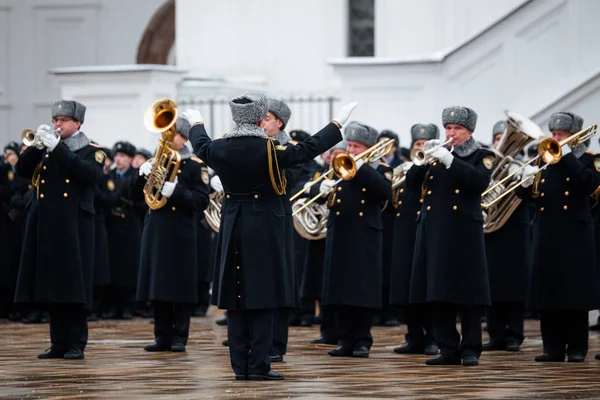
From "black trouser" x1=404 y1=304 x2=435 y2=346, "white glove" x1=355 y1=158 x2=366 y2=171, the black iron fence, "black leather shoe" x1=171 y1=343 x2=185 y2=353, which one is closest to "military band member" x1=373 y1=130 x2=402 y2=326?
"black trouser" x1=404 y1=304 x2=435 y2=346

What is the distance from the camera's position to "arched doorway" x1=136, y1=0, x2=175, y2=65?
26672 millimetres

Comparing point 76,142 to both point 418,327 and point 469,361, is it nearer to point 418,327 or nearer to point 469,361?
point 418,327

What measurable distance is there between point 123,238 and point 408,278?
4.78 m

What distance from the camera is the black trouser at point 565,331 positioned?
38.7ft

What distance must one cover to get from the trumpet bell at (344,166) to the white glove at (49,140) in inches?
84.5

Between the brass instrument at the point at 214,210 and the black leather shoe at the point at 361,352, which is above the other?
the brass instrument at the point at 214,210

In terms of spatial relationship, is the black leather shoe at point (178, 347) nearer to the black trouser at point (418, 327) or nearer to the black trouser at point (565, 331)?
the black trouser at point (418, 327)

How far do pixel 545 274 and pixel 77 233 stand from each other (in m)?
3.53

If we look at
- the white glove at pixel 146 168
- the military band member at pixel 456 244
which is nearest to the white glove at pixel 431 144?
the military band member at pixel 456 244

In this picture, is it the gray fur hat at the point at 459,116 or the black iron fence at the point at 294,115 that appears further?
the black iron fence at the point at 294,115

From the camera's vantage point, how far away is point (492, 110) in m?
18.2

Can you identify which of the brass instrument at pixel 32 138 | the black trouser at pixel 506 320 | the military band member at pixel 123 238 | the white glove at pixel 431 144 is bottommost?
the black trouser at pixel 506 320

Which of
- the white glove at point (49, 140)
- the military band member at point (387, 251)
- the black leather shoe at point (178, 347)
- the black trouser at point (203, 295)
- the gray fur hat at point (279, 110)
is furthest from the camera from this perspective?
the black trouser at point (203, 295)

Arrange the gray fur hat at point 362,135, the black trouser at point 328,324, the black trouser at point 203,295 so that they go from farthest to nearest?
1. the black trouser at point 203,295
2. the black trouser at point 328,324
3. the gray fur hat at point 362,135
